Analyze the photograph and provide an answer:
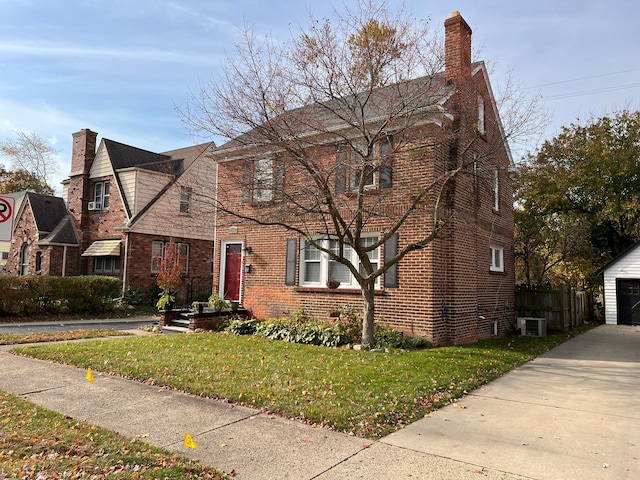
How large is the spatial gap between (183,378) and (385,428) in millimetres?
3477

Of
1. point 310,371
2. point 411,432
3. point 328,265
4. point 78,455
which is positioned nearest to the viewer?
point 78,455

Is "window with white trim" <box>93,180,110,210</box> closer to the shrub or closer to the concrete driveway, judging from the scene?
the shrub

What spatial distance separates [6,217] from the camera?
20.6ft

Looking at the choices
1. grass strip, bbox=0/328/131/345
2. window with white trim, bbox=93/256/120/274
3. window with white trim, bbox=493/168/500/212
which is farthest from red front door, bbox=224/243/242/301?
window with white trim, bbox=93/256/120/274

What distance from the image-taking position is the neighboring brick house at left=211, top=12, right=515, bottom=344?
10086 millimetres

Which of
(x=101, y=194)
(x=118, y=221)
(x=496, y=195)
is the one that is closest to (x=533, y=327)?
(x=496, y=195)

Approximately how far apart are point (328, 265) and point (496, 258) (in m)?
5.95

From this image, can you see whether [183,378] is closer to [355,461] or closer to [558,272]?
[355,461]

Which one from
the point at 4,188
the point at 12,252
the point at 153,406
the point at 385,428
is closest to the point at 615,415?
the point at 385,428

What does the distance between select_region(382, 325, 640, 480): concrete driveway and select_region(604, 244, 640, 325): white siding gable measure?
1517 centimetres

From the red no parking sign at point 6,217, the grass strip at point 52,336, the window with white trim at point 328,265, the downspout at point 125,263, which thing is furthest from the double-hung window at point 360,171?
A: the downspout at point 125,263

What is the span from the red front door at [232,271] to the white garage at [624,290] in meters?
17.5

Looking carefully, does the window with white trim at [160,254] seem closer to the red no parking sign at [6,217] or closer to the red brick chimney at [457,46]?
the red brick chimney at [457,46]

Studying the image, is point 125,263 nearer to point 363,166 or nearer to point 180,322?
point 180,322
